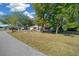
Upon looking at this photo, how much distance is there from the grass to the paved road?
2.4 inches

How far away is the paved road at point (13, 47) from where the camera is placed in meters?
4.27

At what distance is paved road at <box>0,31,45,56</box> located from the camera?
427 cm

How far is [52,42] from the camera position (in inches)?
170

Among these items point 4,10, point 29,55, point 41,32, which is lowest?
point 29,55

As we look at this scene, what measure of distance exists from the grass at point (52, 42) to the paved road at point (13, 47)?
6 cm

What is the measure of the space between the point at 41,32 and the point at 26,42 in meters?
0.26

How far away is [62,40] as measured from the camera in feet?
14.2

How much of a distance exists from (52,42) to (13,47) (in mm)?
560

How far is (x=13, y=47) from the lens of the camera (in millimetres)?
4316

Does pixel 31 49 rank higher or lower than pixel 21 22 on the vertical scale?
lower

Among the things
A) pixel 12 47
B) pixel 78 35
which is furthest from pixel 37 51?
pixel 78 35

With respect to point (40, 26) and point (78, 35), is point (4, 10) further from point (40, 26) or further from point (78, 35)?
point (78, 35)

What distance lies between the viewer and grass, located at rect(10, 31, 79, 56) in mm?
4273

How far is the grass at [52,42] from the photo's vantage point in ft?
14.0
